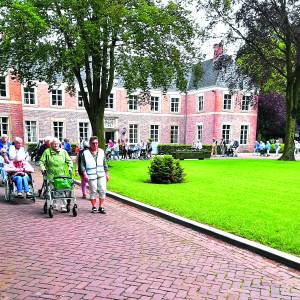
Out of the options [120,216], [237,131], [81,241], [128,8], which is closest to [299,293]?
[81,241]

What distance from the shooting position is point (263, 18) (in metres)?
22.6

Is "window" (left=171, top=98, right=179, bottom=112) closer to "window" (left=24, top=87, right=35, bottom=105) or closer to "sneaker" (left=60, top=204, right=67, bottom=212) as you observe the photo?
"window" (left=24, top=87, right=35, bottom=105)

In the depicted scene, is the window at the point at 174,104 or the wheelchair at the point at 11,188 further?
the window at the point at 174,104

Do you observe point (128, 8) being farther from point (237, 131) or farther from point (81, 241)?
point (237, 131)

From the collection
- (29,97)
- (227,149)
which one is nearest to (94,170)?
(227,149)

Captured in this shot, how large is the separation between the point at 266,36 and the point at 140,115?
18.2m

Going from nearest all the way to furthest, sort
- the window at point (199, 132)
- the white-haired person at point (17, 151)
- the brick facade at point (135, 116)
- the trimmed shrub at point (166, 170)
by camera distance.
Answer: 1. the white-haired person at point (17, 151)
2. the trimmed shrub at point (166, 170)
3. the brick facade at point (135, 116)
4. the window at point (199, 132)

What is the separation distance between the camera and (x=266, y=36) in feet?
75.7

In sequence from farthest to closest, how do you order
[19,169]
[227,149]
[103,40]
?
[227,149], [103,40], [19,169]

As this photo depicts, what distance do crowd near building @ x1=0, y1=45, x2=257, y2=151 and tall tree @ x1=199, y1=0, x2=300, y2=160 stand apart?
656cm

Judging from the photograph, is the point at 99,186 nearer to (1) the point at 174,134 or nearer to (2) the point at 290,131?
(2) the point at 290,131

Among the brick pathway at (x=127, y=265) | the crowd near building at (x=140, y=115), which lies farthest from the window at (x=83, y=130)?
the brick pathway at (x=127, y=265)

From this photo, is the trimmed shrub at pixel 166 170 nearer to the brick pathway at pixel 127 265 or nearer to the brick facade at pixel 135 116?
the brick pathway at pixel 127 265

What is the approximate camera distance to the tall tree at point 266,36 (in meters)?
22.3
